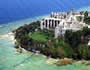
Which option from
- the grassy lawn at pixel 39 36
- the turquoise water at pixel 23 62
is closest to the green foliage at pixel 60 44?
the grassy lawn at pixel 39 36

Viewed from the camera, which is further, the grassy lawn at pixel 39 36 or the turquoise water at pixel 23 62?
the grassy lawn at pixel 39 36

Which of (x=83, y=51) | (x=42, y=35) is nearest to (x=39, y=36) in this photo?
(x=42, y=35)

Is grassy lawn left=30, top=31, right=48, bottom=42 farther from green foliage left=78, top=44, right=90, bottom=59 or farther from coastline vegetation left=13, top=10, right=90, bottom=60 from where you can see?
green foliage left=78, top=44, right=90, bottom=59

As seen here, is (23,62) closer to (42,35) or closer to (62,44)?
(62,44)

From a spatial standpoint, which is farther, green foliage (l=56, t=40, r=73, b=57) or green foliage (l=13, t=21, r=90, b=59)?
green foliage (l=56, t=40, r=73, b=57)

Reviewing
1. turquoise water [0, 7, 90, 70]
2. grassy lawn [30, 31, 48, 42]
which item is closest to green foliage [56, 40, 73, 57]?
turquoise water [0, 7, 90, 70]

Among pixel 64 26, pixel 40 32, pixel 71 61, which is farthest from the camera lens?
pixel 40 32

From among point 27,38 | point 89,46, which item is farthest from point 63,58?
point 27,38

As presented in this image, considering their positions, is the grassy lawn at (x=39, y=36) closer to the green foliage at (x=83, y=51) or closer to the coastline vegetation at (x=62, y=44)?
the coastline vegetation at (x=62, y=44)

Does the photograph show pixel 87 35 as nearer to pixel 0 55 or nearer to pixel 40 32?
pixel 40 32
